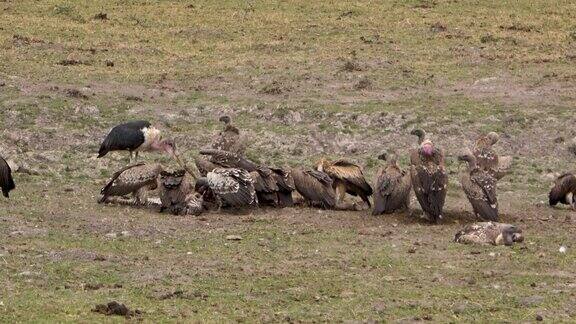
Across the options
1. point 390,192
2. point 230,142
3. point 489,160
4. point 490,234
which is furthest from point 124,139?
point 490,234

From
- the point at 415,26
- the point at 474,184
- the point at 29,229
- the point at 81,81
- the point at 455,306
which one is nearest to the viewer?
the point at 455,306

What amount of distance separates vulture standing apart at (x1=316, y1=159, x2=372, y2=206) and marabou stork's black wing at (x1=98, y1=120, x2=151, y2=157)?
2371 mm

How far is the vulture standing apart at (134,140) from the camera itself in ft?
49.6

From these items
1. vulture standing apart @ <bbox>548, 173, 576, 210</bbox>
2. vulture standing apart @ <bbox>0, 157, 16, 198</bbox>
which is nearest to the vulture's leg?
vulture standing apart @ <bbox>548, 173, 576, 210</bbox>

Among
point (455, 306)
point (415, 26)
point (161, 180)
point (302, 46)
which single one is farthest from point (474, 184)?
point (415, 26)

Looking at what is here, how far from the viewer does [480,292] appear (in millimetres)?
9492

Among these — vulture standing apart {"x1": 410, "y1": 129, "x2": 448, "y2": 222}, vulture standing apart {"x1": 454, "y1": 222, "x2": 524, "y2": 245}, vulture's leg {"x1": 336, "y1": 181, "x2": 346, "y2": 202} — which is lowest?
vulture standing apart {"x1": 454, "y1": 222, "x2": 524, "y2": 245}

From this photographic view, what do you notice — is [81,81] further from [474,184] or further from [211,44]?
[474,184]

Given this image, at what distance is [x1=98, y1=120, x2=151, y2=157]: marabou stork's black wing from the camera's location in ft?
49.6

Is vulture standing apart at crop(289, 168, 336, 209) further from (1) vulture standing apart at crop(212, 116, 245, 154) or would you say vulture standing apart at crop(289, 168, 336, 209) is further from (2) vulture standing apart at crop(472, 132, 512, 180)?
(2) vulture standing apart at crop(472, 132, 512, 180)

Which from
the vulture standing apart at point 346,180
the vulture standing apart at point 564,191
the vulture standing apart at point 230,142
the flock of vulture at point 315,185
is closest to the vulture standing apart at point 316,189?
the flock of vulture at point 315,185

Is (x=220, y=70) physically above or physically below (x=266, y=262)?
above

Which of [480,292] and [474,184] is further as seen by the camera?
[474,184]

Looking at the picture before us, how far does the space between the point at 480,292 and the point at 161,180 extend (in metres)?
4.71
